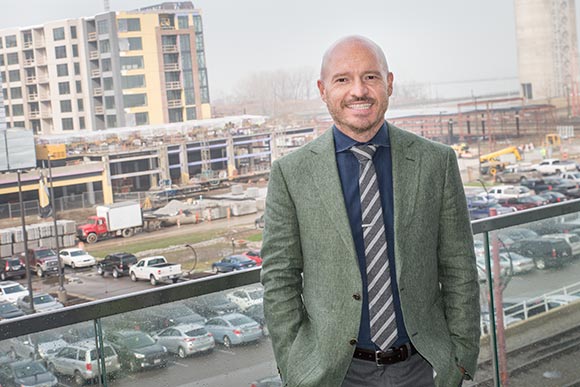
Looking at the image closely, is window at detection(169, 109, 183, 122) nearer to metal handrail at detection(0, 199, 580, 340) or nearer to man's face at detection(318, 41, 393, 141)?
metal handrail at detection(0, 199, 580, 340)

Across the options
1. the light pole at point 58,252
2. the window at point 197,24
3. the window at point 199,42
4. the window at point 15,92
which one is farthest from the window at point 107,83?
the window at point 197,24

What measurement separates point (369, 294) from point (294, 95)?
50.5 feet

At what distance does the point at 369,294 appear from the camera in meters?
1.11

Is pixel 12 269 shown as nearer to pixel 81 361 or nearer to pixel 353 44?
pixel 81 361

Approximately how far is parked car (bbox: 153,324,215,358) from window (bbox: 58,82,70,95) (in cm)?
1430

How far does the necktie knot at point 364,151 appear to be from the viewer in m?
1.13

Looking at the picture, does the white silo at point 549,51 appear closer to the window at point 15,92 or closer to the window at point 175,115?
the window at point 175,115

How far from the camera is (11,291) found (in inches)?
571

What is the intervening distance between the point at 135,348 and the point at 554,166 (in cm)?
1854

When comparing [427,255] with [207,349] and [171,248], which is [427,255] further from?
[171,248]

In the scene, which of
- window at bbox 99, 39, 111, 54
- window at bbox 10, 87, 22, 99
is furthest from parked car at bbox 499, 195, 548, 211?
window at bbox 10, 87, 22, 99

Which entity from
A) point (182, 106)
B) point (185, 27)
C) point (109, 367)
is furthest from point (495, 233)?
point (185, 27)

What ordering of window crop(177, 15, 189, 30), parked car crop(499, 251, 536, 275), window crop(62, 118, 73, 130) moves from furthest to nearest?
window crop(177, 15, 189, 30), window crop(62, 118, 73, 130), parked car crop(499, 251, 536, 275)

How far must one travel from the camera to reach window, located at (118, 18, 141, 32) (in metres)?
15.2
